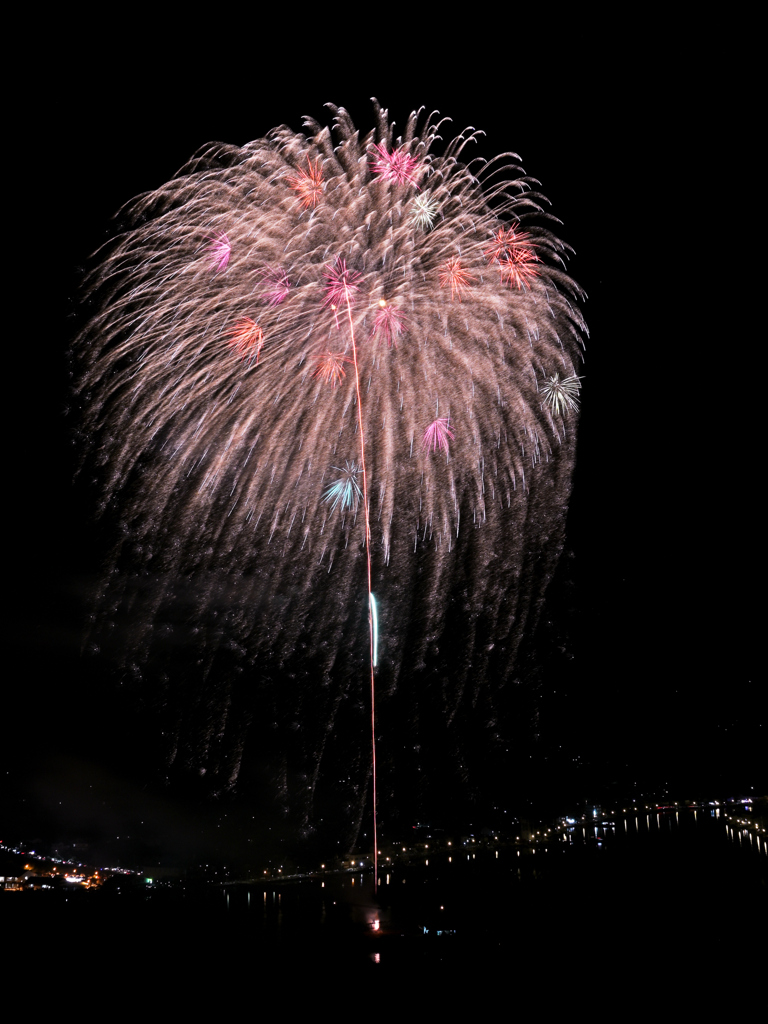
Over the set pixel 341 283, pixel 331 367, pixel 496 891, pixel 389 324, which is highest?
pixel 341 283

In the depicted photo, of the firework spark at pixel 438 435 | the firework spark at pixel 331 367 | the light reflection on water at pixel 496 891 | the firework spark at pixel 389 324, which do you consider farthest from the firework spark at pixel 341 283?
the light reflection on water at pixel 496 891

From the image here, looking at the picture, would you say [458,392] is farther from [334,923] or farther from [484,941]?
[334,923]

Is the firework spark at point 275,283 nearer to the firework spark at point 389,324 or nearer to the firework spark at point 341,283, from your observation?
the firework spark at point 341,283

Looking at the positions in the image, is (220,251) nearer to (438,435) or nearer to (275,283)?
(275,283)

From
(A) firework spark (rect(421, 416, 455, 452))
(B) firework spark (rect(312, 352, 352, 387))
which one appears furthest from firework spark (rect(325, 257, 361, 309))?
(A) firework spark (rect(421, 416, 455, 452))

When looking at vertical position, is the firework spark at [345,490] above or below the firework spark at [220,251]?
below

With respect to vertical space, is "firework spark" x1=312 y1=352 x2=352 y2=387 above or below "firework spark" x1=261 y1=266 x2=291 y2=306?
below

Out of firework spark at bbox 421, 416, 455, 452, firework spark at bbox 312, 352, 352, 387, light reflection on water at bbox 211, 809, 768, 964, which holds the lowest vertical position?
light reflection on water at bbox 211, 809, 768, 964

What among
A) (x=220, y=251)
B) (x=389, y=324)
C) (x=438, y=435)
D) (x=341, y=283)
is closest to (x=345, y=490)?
(x=438, y=435)

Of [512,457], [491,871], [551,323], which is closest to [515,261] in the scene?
[551,323]

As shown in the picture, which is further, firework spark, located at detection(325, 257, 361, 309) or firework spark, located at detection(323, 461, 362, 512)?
firework spark, located at detection(323, 461, 362, 512)

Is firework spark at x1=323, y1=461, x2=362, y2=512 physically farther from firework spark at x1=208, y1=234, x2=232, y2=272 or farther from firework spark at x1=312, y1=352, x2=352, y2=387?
firework spark at x1=208, y1=234, x2=232, y2=272
